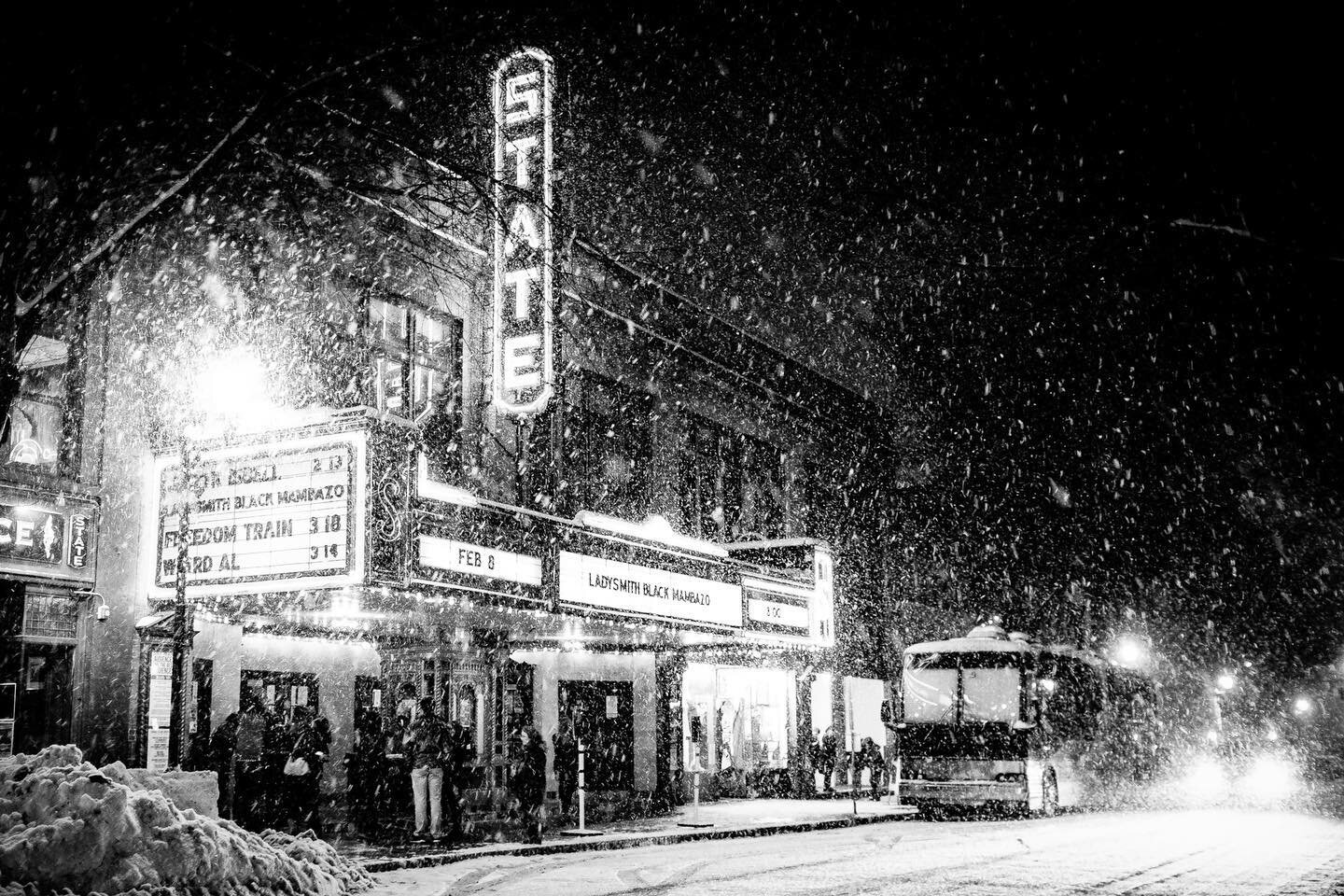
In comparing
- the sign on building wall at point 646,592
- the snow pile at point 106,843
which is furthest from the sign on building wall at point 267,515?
the snow pile at point 106,843

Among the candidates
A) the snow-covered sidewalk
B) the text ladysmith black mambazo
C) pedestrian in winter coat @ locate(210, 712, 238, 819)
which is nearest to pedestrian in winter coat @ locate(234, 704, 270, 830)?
pedestrian in winter coat @ locate(210, 712, 238, 819)

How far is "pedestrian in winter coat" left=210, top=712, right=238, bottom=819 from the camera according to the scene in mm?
15109

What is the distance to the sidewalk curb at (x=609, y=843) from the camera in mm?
13586

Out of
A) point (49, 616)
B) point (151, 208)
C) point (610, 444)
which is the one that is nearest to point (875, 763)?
point (610, 444)

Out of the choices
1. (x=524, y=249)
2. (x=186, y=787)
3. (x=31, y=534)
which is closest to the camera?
(x=186, y=787)

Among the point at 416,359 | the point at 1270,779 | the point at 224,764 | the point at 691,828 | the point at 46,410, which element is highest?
the point at 416,359

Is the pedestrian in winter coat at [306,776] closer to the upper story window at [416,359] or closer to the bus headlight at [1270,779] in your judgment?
the upper story window at [416,359]

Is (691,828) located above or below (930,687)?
below

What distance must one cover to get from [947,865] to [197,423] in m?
11.7

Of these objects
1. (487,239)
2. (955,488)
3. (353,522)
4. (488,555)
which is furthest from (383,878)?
(955,488)

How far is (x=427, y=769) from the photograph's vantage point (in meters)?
16.3

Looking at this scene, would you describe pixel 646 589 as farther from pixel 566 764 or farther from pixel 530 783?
pixel 530 783

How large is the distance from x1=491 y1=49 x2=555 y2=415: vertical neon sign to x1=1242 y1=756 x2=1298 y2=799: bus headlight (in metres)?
24.8

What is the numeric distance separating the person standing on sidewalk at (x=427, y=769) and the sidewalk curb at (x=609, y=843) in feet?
4.56
